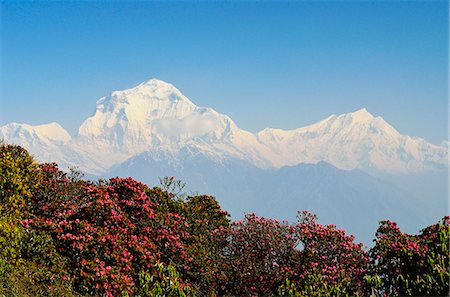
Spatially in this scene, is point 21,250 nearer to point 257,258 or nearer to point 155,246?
point 155,246

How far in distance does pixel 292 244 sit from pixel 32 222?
7.52 meters

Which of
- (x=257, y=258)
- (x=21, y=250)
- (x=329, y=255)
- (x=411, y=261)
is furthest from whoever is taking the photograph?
(x=257, y=258)

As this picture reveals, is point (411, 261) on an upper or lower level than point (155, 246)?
upper

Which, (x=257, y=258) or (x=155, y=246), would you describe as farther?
(x=257, y=258)

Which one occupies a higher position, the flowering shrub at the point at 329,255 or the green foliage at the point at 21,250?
the flowering shrub at the point at 329,255

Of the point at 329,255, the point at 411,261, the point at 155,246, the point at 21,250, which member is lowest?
the point at 21,250

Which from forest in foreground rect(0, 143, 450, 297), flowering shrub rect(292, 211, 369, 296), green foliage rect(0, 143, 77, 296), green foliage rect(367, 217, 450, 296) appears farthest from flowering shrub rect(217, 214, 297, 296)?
green foliage rect(0, 143, 77, 296)

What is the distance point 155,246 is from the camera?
15156 mm

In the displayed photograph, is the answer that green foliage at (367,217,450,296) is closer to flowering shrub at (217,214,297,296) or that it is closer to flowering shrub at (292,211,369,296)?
flowering shrub at (292,211,369,296)

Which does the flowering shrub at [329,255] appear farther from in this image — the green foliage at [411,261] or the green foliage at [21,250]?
the green foliage at [21,250]

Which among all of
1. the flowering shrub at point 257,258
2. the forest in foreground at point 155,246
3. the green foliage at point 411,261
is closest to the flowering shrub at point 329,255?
the forest in foreground at point 155,246

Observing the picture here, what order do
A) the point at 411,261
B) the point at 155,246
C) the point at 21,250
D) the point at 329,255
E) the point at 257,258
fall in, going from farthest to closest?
the point at 257,258 → the point at 329,255 → the point at 155,246 → the point at 21,250 → the point at 411,261

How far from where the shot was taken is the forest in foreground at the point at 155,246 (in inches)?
507

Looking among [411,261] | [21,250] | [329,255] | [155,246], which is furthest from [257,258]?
[21,250]
